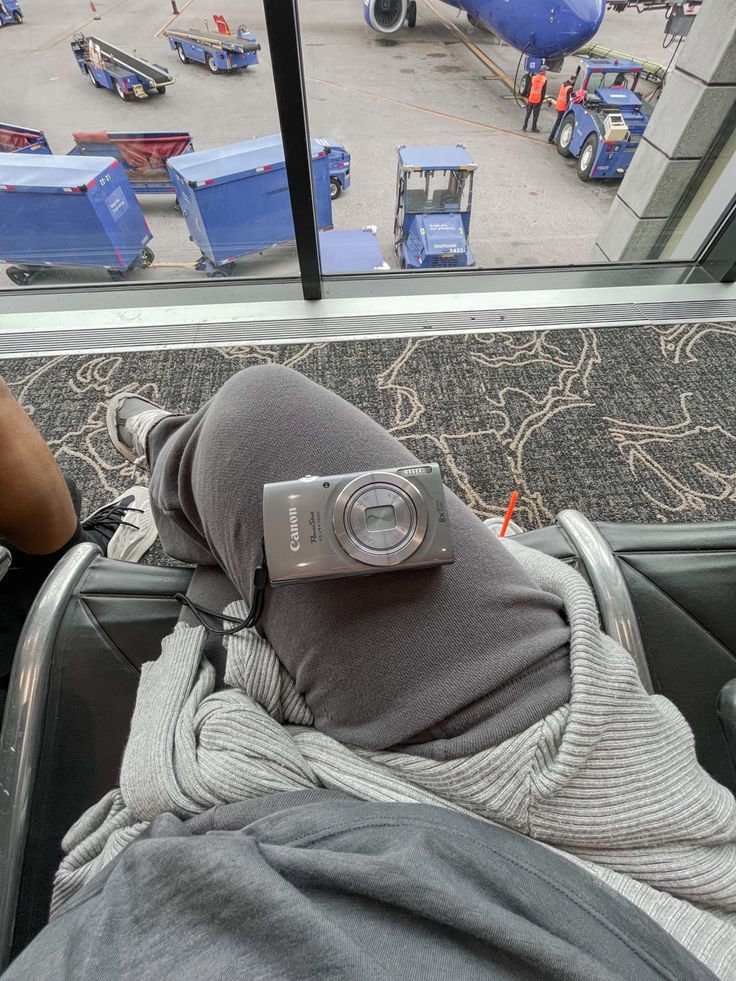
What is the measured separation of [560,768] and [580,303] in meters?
1.41

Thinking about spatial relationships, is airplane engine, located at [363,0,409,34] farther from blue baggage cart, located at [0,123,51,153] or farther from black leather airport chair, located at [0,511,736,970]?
black leather airport chair, located at [0,511,736,970]

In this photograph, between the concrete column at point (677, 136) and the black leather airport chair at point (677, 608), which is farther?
the concrete column at point (677, 136)

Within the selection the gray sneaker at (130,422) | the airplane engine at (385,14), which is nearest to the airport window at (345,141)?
the airplane engine at (385,14)

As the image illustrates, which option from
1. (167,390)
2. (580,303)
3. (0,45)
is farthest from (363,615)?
(0,45)

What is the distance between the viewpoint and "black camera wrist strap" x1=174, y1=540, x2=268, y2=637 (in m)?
0.43

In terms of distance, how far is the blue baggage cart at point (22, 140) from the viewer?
129 centimetres

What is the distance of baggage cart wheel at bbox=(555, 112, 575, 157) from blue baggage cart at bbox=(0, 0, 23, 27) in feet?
4.69

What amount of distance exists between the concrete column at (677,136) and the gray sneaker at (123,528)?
1587 millimetres

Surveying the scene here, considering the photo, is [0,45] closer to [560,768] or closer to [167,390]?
[167,390]

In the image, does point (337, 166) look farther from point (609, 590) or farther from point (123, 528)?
point (609, 590)

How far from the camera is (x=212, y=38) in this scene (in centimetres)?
116

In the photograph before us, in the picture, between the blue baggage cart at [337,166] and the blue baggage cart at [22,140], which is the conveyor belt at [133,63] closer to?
the blue baggage cart at [22,140]

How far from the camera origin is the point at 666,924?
30 centimetres

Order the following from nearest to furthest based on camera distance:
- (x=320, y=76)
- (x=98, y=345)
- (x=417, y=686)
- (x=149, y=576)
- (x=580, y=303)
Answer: (x=417, y=686) → (x=149, y=576) → (x=320, y=76) → (x=98, y=345) → (x=580, y=303)
